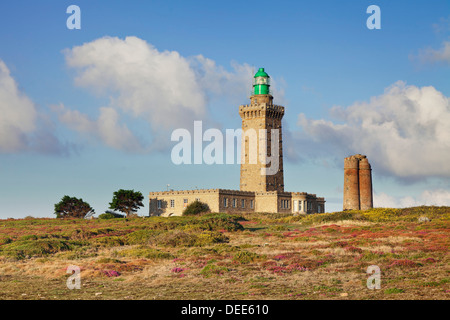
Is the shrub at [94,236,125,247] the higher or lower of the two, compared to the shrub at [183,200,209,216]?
lower

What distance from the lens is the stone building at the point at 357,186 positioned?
216 ft

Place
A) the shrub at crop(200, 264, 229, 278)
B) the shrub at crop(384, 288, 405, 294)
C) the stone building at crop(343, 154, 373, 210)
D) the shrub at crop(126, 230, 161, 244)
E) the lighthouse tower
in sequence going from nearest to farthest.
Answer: the shrub at crop(384, 288, 405, 294)
the shrub at crop(200, 264, 229, 278)
the shrub at crop(126, 230, 161, 244)
the stone building at crop(343, 154, 373, 210)
the lighthouse tower

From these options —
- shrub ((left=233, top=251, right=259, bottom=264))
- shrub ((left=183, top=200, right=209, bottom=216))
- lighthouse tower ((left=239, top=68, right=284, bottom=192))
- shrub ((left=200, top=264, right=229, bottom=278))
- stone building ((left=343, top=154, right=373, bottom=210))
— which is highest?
lighthouse tower ((left=239, top=68, right=284, bottom=192))

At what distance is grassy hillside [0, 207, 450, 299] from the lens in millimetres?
19016

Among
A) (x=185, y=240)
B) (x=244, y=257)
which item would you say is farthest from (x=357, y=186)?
(x=244, y=257)

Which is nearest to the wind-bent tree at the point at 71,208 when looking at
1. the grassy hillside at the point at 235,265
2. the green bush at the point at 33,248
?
the grassy hillside at the point at 235,265

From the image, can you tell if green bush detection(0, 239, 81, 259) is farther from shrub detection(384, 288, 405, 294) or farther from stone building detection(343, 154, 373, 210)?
stone building detection(343, 154, 373, 210)

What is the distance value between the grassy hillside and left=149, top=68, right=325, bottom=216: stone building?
3189 cm

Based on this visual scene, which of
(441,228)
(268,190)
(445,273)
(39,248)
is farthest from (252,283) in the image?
(268,190)

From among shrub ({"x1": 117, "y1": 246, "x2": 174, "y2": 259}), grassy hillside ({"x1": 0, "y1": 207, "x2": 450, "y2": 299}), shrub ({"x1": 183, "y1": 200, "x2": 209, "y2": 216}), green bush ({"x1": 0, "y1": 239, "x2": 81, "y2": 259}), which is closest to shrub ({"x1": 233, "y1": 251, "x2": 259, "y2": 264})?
grassy hillside ({"x1": 0, "y1": 207, "x2": 450, "y2": 299})

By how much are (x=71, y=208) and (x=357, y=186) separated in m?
42.6

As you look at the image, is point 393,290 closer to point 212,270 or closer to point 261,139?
point 212,270
